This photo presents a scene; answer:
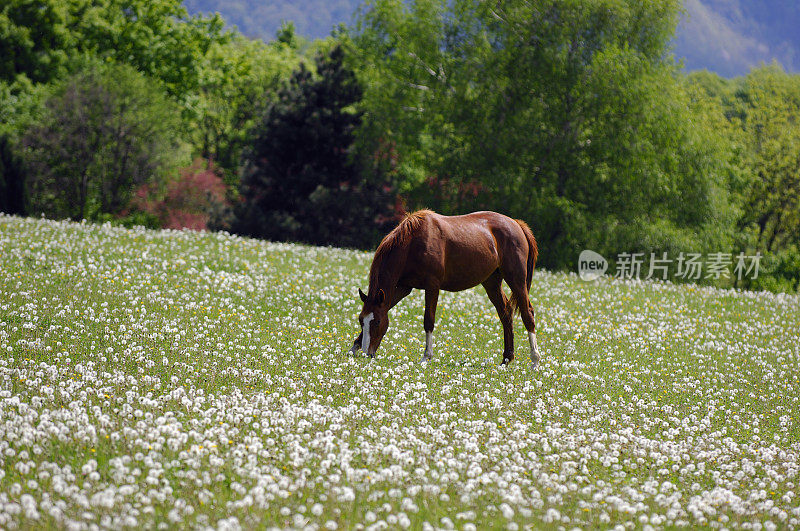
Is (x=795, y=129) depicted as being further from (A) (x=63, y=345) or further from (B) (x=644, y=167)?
(A) (x=63, y=345)

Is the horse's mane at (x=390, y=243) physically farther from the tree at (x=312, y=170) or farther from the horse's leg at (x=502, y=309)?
the tree at (x=312, y=170)

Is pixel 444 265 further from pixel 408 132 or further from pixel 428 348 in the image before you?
pixel 408 132

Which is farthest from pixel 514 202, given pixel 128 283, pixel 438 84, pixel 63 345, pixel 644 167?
pixel 63 345

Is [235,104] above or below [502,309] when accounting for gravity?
above

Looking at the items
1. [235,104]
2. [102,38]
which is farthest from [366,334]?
[235,104]

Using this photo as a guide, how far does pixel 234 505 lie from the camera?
239 inches

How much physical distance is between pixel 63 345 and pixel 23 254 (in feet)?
27.1

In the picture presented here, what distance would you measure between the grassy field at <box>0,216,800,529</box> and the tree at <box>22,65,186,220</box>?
23.0 meters

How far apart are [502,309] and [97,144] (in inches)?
1343

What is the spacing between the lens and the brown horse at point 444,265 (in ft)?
39.4

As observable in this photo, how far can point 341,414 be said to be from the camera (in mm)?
9234
